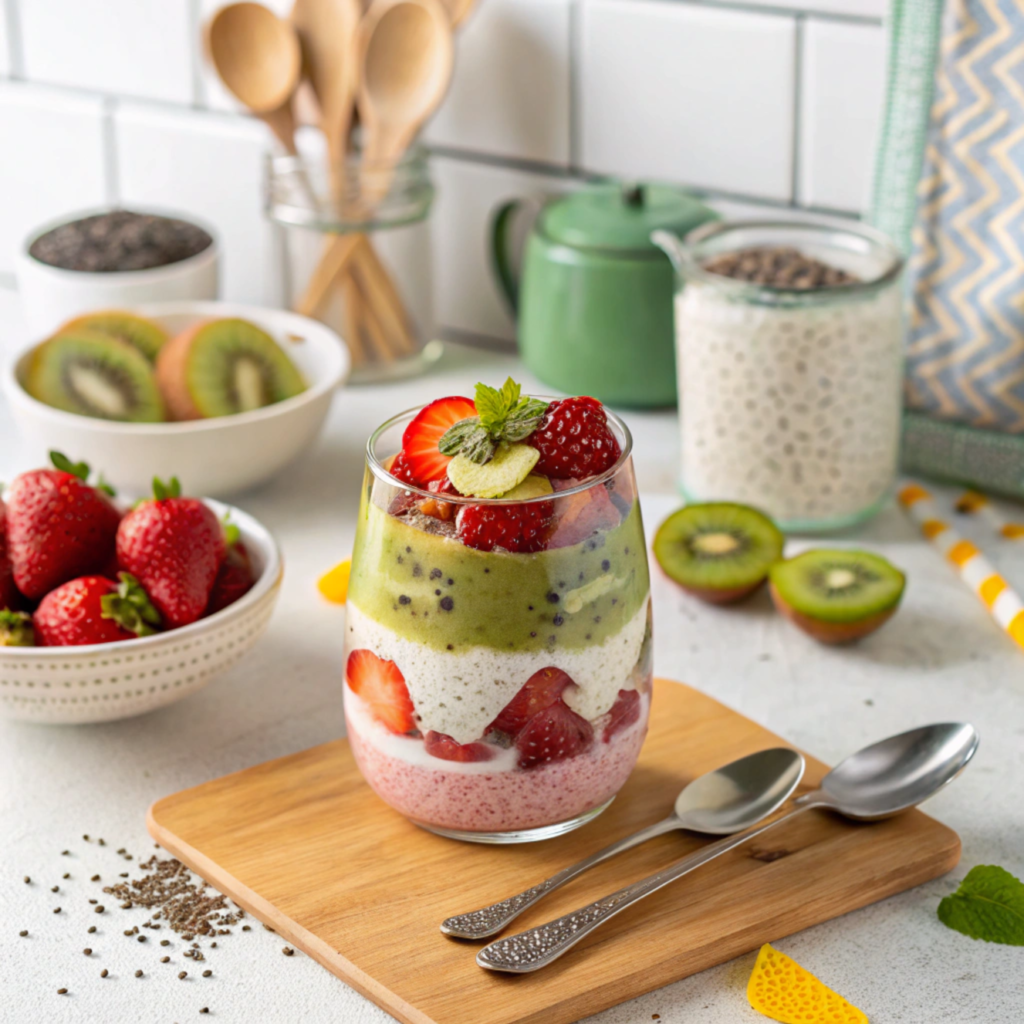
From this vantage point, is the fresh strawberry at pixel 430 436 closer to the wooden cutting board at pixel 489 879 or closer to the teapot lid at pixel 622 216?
the wooden cutting board at pixel 489 879

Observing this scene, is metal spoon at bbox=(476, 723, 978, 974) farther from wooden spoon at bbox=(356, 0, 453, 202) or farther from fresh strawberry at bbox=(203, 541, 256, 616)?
wooden spoon at bbox=(356, 0, 453, 202)

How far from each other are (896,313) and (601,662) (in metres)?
0.51

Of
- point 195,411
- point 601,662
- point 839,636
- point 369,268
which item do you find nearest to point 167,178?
point 369,268

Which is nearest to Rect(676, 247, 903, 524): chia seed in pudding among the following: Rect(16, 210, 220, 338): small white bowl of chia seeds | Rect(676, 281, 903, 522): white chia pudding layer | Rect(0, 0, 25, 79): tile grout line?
Rect(676, 281, 903, 522): white chia pudding layer

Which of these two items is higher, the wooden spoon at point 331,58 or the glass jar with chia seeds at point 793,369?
the wooden spoon at point 331,58

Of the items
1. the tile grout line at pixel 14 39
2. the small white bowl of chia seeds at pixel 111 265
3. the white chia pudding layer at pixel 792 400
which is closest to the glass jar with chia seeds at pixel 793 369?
the white chia pudding layer at pixel 792 400

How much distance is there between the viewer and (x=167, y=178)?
170 centimetres

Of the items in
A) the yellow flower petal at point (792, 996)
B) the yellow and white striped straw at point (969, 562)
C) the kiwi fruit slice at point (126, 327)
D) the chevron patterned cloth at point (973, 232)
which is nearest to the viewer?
the yellow flower petal at point (792, 996)

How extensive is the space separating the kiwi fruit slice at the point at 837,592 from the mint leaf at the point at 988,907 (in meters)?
0.25

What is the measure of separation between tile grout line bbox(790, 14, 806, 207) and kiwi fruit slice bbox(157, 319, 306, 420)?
49cm

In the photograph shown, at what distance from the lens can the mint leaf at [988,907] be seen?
0.70m

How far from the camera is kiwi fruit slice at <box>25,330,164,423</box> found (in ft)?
3.78

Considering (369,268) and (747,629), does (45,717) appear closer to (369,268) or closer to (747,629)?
(747,629)

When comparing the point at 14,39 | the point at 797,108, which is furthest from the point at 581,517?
the point at 14,39
